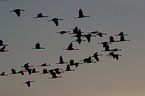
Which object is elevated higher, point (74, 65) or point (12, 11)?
point (12, 11)

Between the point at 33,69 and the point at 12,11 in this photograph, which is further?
the point at 33,69

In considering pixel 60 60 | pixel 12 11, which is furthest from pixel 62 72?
pixel 12 11

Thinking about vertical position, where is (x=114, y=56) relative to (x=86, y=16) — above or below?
below


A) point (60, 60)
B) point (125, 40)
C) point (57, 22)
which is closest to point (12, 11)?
point (57, 22)

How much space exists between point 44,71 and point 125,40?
45.0 ft

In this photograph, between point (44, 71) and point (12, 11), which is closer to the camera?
point (12, 11)

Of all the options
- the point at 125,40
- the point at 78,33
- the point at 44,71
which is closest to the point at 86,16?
the point at 78,33

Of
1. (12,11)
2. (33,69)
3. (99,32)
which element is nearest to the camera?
(12,11)

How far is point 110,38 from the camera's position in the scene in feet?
247

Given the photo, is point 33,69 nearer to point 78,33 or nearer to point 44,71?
point 44,71

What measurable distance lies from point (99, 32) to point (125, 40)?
4.16 m

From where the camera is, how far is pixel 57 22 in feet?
239

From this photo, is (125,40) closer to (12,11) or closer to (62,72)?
(62,72)

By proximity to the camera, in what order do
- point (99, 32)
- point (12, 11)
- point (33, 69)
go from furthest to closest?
point (33, 69), point (99, 32), point (12, 11)
